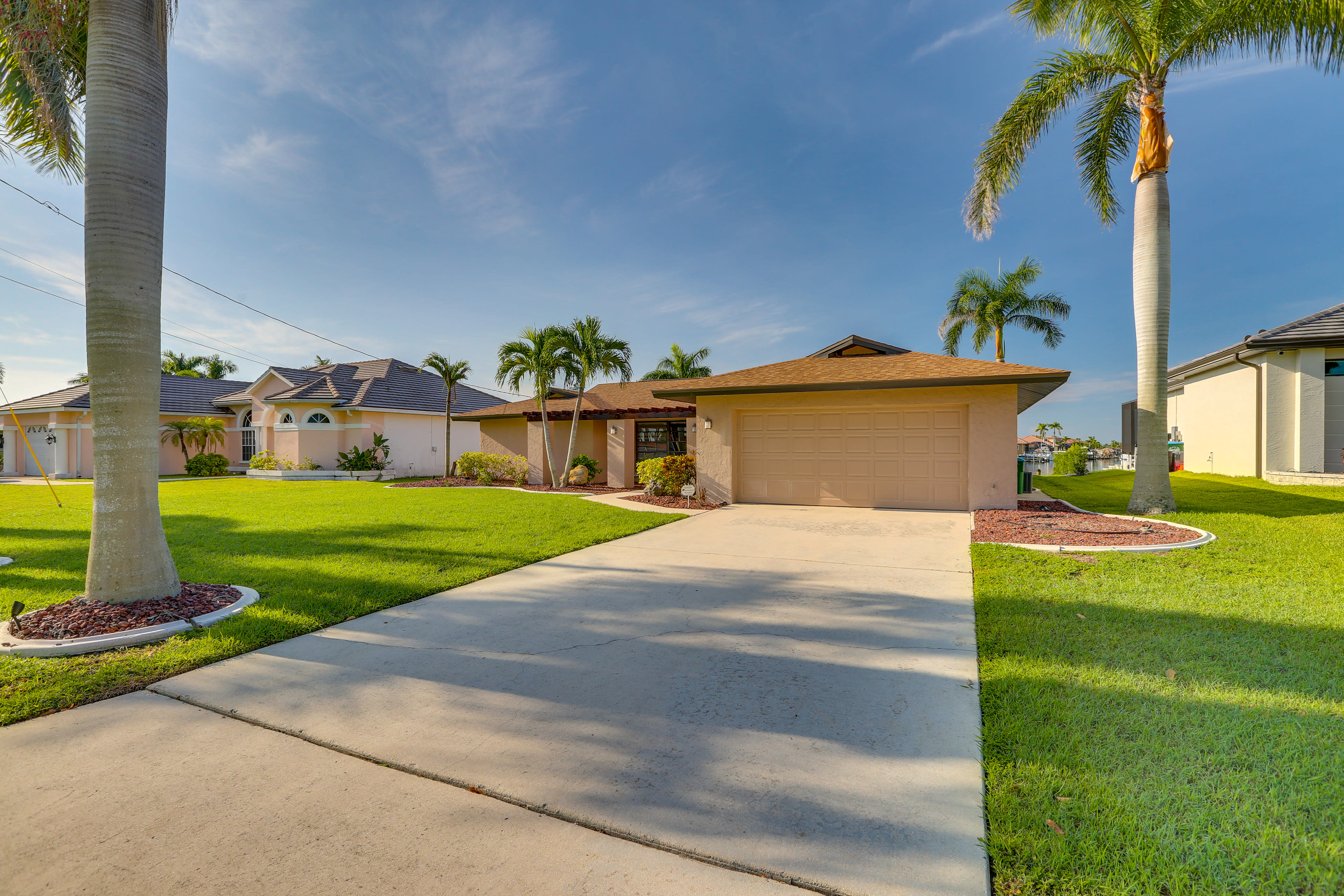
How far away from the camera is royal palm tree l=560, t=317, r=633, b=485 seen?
60.6 ft

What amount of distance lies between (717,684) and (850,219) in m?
18.4

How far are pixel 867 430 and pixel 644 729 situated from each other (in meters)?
11.2

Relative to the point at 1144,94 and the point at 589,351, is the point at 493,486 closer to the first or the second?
the point at 589,351

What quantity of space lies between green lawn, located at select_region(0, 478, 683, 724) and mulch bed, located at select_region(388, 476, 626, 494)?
8.02ft

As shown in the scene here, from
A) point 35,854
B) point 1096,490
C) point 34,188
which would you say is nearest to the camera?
point 35,854

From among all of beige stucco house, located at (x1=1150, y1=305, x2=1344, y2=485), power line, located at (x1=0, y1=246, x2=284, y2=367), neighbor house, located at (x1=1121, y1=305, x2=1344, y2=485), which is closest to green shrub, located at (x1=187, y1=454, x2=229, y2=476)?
power line, located at (x1=0, y1=246, x2=284, y2=367)

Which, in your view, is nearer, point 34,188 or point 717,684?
point 717,684

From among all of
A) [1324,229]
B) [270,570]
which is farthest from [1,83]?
[1324,229]

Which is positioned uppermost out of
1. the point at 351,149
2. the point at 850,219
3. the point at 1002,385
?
the point at 351,149

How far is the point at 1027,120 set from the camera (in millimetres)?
11492

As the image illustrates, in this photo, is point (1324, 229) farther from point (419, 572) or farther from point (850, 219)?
point (419, 572)

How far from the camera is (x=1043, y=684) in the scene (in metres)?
3.48

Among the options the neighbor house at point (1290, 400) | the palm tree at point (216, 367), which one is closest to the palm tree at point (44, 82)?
the neighbor house at point (1290, 400)

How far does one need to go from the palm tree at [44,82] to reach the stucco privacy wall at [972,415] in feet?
37.6
